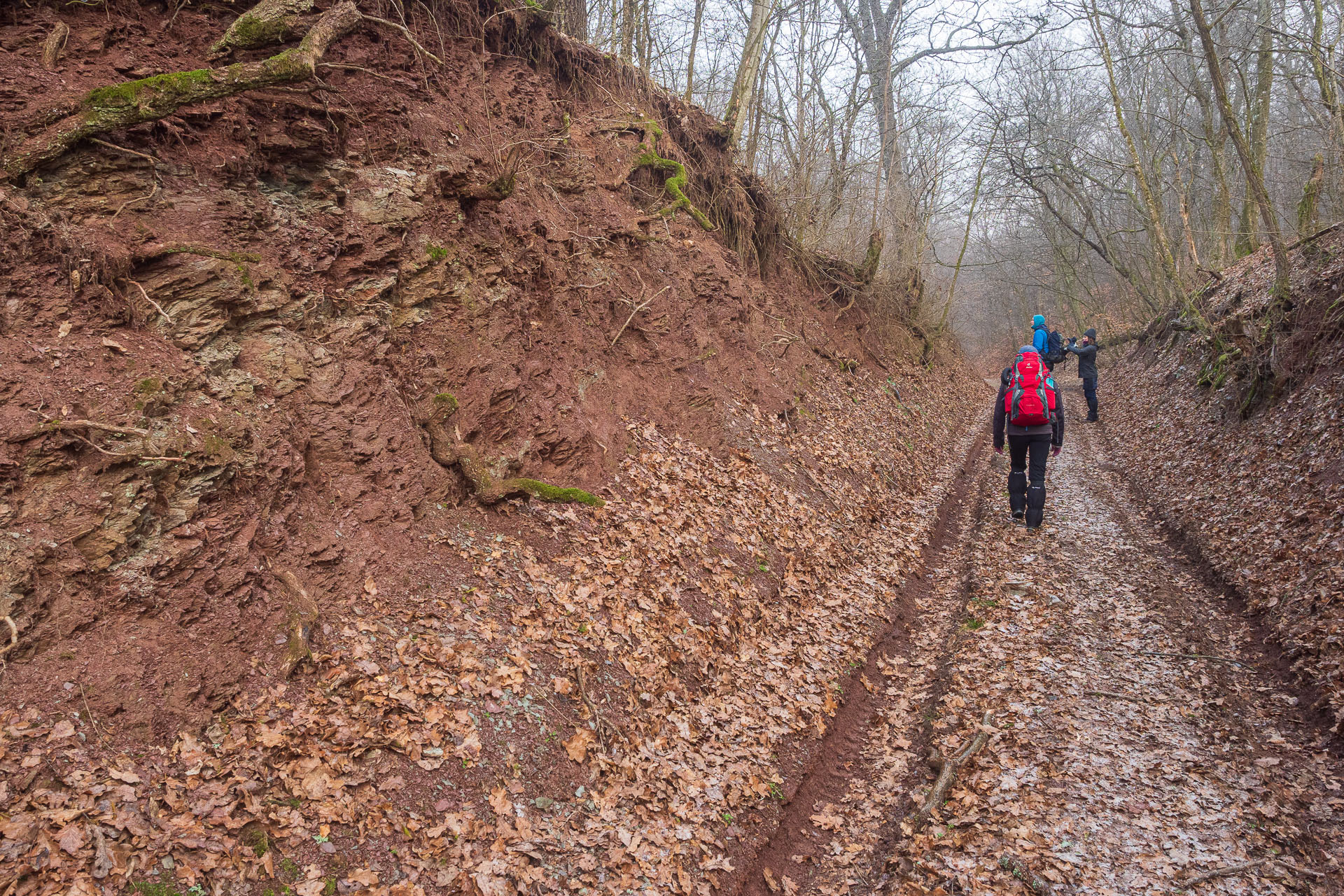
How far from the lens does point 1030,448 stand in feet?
32.2

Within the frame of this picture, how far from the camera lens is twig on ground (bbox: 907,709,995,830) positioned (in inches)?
193

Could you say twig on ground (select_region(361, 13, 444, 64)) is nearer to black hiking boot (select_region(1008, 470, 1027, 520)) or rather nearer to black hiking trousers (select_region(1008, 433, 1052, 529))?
black hiking trousers (select_region(1008, 433, 1052, 529))

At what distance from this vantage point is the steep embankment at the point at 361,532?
153 inches

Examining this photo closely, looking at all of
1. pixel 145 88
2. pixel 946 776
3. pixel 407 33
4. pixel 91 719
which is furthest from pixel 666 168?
pixel 91 719

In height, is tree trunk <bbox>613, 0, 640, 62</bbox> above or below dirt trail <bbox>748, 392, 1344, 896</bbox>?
above

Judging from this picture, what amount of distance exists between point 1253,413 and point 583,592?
397 inches

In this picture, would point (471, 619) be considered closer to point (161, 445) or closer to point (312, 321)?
point (161, 445)

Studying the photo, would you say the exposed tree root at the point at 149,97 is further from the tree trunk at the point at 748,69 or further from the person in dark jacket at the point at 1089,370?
the person in dark jacket at the point at 1089,370

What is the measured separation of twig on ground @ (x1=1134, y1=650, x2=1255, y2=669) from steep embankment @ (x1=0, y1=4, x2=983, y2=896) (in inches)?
101

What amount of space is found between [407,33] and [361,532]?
5.33m

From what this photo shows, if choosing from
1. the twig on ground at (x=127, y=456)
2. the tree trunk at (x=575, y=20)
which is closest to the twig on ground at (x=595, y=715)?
the twig on ground at (x=127, y=456)

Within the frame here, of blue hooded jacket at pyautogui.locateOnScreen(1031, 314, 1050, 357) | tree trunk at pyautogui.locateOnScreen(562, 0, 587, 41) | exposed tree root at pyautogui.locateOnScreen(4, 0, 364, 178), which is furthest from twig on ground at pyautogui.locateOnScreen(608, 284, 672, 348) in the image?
blue hooded jacket at pyautogui.locateOnScreen(1031, 314, 1050, 357)

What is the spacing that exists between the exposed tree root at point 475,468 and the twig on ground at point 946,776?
4.50 m

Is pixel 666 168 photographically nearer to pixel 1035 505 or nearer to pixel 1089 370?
pixel 1035 505
